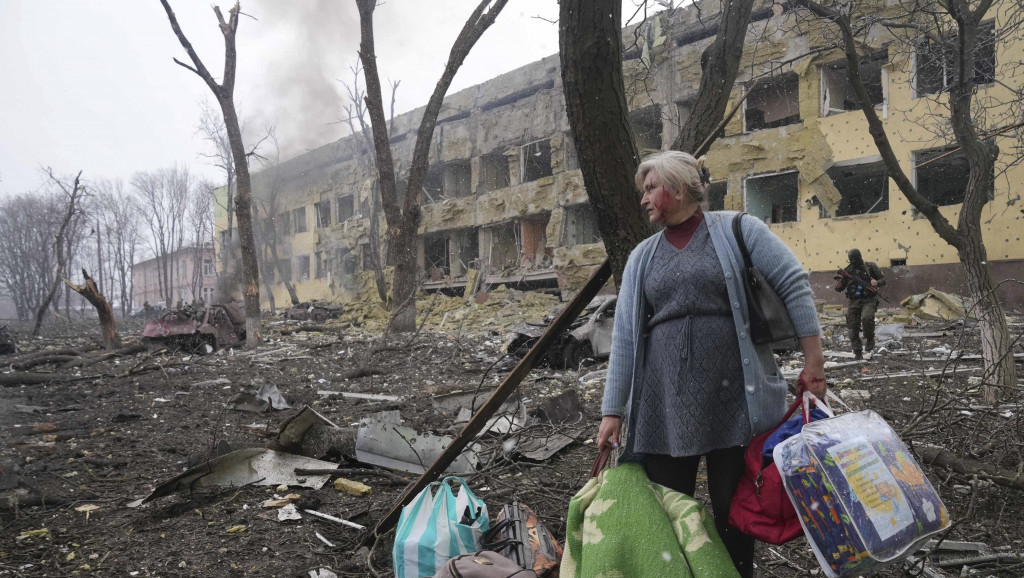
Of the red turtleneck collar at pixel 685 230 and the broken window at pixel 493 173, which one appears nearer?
the red turtleneck collar at pixel 685 230

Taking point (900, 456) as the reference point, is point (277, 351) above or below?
below

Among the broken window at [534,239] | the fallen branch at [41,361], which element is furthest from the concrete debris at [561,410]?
the broken window at [534,239]

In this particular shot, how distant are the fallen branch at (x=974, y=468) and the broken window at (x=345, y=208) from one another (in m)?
35.6

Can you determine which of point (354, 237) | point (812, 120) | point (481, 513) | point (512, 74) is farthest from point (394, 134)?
point (481, 513)

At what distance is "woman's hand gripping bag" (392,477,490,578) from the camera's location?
8.48ft

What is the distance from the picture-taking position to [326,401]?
742 cm

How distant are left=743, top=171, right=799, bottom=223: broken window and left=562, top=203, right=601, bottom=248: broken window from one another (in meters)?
6.38

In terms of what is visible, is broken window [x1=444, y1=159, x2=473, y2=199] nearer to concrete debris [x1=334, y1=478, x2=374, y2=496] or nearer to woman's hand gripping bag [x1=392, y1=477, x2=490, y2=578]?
Result: concrete debris [x1=334, y1=478, x2=374, y2=496]

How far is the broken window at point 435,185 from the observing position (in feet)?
102

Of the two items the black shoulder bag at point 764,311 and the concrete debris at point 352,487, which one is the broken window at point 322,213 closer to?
the concrete debris at point 352,487

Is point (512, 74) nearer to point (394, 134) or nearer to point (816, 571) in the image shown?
point (394, 134)

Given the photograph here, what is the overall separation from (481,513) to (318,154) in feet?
128

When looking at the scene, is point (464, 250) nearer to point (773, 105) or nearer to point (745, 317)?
point (773, 105)

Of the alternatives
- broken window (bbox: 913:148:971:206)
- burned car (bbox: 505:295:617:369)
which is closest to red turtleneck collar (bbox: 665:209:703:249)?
burned car (bbox: 505:295:617:369)
